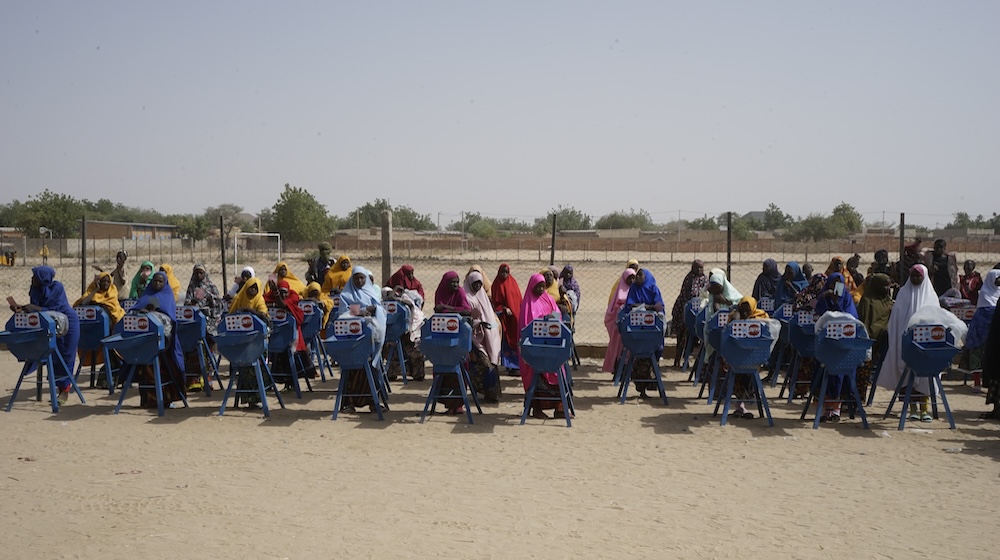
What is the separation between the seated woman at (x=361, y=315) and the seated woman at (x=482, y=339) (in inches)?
46.3

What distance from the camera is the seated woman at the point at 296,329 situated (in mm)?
10938

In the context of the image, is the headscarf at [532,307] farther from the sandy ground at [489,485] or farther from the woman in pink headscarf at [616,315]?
the woman in pink headscarf at [616,315]

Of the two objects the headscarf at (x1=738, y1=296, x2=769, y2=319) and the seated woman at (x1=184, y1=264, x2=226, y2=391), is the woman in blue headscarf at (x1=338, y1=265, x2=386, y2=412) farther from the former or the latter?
the headscarf at (x1=738, y1=296, x2=769, y2=319)

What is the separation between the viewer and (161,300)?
10.4m

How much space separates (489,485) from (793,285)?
7.05 meters

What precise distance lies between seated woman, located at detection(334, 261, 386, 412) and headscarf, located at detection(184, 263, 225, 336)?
2.50 m

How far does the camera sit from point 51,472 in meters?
7.68

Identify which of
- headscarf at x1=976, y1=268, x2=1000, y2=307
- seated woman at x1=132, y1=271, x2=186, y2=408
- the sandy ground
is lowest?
the sandy ground

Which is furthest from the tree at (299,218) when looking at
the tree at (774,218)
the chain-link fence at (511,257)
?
the tree at (774,218)

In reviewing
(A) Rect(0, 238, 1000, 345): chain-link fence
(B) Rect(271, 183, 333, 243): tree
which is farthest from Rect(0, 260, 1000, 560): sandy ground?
(B) Rect(271, 183, 333, 243): tree

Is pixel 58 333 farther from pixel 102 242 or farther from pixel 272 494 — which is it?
pixel 102 242

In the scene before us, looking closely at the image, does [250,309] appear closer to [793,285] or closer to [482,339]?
[482,339]

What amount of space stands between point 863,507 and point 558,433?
11.6 ft

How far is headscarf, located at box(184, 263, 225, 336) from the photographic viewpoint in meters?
12.1
